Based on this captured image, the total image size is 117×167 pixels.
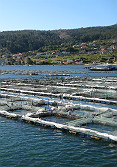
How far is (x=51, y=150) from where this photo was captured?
723 inches

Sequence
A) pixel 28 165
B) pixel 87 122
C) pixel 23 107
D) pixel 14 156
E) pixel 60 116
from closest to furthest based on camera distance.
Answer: pixel 28 165, pixel 14 156, pixel 87 122, pixel 60 116, pixel 23 107

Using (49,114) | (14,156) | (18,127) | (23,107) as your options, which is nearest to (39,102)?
(23,107)

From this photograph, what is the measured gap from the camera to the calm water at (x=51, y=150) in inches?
645

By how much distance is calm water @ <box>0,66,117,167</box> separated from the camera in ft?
53.7

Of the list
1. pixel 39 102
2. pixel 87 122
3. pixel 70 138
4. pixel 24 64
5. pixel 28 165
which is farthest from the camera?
pixel 24 64

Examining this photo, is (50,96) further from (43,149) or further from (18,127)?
(43,149)

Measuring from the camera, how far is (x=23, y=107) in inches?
1190

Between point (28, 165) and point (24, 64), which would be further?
point (24, 64)

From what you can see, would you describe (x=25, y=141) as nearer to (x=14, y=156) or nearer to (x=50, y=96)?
(x=14, y=156)

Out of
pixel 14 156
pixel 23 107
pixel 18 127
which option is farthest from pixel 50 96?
pixel 14 156

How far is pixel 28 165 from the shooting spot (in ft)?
53.1

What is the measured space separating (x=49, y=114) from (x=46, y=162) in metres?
10.8

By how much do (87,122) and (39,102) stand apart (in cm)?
1140

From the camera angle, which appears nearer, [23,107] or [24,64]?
[23,107]
